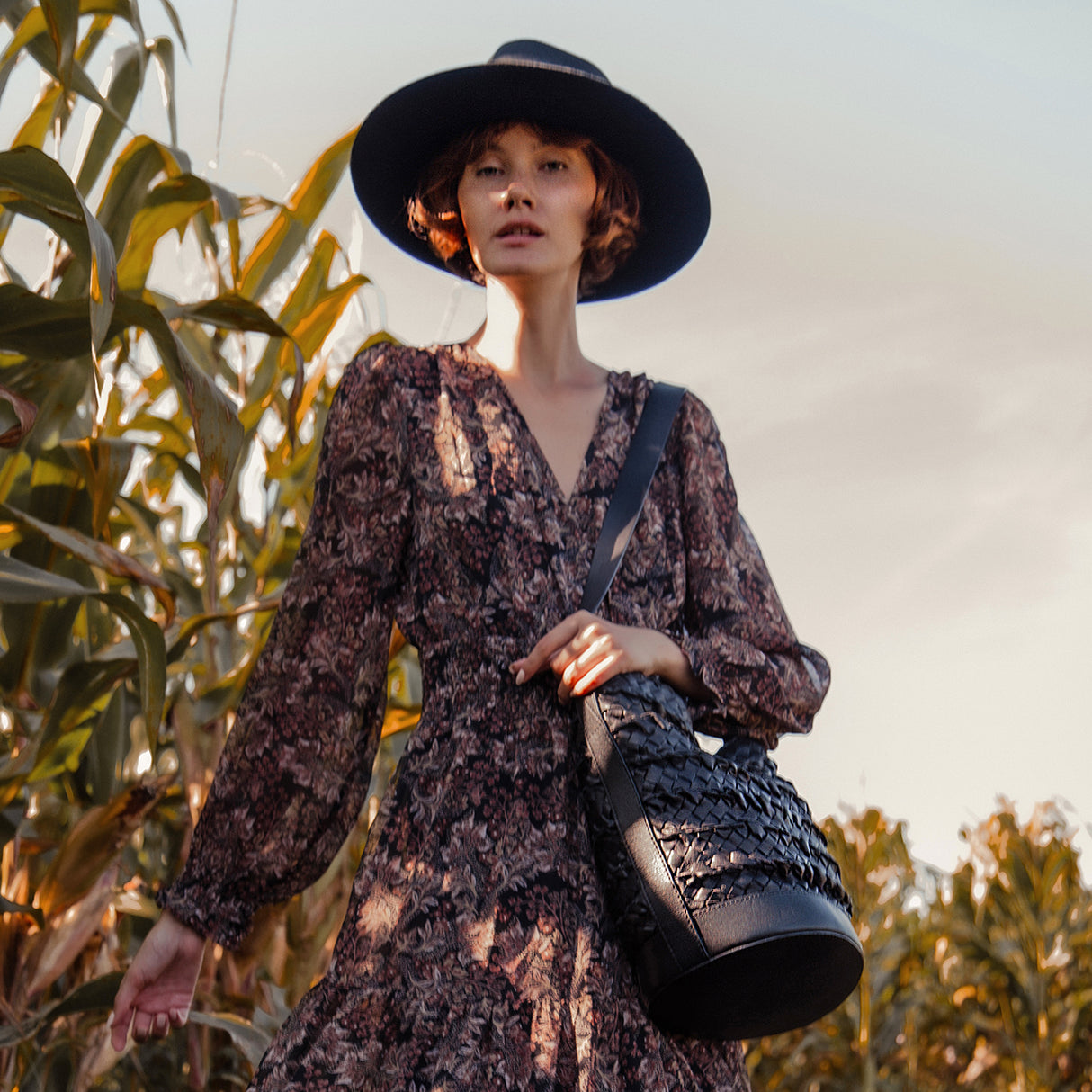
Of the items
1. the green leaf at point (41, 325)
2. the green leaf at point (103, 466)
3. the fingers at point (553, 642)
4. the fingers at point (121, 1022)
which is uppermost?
the green leaf at point (41, 325)

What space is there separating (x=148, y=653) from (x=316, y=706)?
218 mm

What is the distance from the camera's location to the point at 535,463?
1119 millimetres

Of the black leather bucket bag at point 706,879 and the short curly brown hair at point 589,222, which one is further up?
the short curly brown hair at point 589,222

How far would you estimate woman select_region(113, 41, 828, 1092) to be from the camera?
3.01 ft

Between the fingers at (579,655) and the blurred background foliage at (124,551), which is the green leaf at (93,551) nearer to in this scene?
the blurred background foliage at (124,551)

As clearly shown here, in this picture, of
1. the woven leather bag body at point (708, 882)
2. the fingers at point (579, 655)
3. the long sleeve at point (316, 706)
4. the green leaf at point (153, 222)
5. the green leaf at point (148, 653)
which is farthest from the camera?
the green leaf at point (153, 222)

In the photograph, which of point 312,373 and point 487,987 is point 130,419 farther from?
point 487,987

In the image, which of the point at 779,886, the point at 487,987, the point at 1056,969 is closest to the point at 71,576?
the point at 487,987

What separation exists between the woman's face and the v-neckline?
91 millimetres

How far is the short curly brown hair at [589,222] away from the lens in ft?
4.05

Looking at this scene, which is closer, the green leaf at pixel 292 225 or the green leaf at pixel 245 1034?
the green leaf at pixel 245 1034

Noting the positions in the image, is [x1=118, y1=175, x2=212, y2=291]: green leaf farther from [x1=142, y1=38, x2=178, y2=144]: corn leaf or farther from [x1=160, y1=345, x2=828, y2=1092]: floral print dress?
[x1=160, y1=345, x2=828, y2=1092]: floral print dress

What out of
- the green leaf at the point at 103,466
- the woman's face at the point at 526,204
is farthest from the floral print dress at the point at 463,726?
the green leaf at the point at 103,466

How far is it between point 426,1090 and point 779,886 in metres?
0.29
